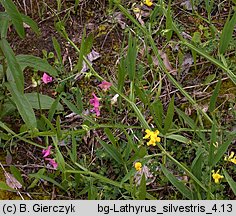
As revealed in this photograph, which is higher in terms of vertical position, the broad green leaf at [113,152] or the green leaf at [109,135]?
the green leaf at [109,135]

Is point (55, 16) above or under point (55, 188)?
above

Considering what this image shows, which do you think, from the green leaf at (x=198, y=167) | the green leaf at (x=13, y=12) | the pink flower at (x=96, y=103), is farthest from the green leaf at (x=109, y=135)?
the green leaf at (x=13, y=12)

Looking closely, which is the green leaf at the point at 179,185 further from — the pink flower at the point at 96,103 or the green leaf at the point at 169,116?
the pink flower at the point at 96,103

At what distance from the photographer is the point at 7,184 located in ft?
6.14

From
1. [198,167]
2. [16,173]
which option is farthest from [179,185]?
[16,173]

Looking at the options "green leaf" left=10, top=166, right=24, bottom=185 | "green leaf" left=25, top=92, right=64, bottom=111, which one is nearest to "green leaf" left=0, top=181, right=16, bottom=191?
"green leaf" left=10, top=166, right=24, bottom=185

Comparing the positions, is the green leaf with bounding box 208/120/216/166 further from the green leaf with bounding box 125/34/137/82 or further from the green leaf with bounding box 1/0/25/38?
the green leaf with bounding box 1/0/25/38

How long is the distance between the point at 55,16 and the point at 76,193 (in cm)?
79

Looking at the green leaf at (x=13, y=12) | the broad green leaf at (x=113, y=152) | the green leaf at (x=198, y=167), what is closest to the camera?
the green leaf at (x=13, y=12)

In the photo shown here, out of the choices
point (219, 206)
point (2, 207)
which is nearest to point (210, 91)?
point (219, 206)

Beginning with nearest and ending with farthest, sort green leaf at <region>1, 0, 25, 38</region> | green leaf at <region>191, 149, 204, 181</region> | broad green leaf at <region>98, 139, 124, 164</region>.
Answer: green leaf at <region>1, 0, 25, 38</region> → green leaf at <region>191, 149, 204, 181</region> → broad green leaf at <region>98, 139, 124, 164</region>

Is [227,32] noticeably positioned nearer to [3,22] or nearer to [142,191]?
[142,191]

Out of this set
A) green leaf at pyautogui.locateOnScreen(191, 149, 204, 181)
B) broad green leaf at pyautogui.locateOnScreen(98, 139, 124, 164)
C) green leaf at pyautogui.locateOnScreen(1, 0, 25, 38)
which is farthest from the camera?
broad green leaf at pyautogui.locateOnScreen(98, 139, 124, 164)

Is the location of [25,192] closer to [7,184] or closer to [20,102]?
[7,184]
